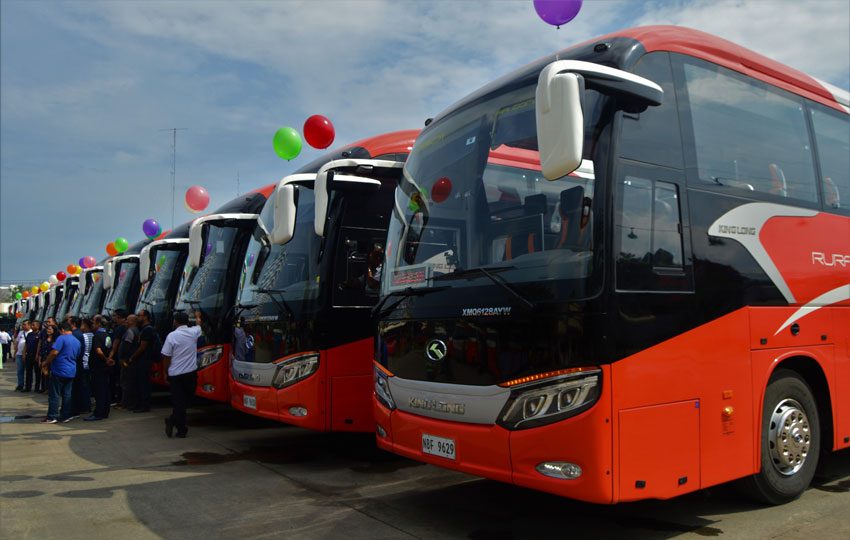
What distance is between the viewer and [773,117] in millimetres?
5645

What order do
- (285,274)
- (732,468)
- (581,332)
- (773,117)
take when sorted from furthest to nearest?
(285,274) < (773,117) < (732,468) < (581,332)

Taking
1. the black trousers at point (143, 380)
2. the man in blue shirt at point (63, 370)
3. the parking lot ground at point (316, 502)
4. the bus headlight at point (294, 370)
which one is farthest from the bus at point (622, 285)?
the black trousers at point (143, 380)

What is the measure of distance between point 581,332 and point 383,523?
2.38 m

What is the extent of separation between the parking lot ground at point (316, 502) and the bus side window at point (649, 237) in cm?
188

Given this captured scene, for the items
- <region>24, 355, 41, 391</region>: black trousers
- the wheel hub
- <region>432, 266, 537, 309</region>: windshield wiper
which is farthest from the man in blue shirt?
the wheel hub

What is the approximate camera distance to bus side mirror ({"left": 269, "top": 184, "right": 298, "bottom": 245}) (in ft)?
21.2

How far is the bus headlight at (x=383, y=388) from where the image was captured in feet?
17.7

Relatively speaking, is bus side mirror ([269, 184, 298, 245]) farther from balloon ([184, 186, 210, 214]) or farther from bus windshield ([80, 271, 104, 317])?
bus windshield ([80, 271, 104, 317])

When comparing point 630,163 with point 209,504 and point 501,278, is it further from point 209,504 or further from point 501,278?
point 209,504

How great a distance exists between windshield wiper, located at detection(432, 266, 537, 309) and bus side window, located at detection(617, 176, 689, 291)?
0.58m

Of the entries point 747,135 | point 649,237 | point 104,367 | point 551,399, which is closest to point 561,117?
point 649,237

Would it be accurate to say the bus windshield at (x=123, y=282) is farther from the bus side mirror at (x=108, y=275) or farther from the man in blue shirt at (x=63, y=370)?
the man in blue shirt at (x=63, y=370)

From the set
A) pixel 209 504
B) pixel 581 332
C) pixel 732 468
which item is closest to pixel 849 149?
pixel 732 468

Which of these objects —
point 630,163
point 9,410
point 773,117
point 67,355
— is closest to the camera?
point 630,163
